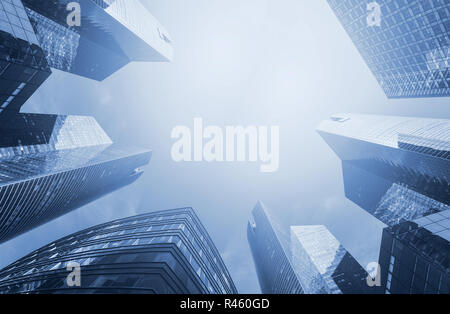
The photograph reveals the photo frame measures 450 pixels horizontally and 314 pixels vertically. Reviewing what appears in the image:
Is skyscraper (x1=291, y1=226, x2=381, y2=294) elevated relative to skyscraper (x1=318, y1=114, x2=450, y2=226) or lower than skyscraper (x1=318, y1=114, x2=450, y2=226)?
lower

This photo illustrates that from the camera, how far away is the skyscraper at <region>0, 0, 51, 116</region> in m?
32.1

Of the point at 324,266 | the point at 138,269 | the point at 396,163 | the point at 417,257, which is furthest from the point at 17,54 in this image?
the point at 324,266

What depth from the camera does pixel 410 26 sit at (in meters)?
69.0

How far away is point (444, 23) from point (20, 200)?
131 meters

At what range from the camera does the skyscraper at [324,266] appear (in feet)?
333

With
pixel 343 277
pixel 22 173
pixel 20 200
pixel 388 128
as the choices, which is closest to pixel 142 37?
pixel 22 173

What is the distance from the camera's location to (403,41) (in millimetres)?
75062

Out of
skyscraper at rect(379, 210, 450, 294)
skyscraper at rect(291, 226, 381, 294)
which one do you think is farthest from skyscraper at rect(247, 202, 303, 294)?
skyscraper at rect(379, 210, 450, 294)

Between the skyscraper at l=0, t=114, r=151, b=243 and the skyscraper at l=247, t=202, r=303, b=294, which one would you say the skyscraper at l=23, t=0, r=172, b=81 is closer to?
the skyscraper at l=0, t=114, r=151, b=243

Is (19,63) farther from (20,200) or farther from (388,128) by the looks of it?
(388,128)

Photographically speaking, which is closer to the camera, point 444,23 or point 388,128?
point 444,23

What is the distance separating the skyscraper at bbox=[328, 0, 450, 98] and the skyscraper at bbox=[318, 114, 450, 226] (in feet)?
50.8
